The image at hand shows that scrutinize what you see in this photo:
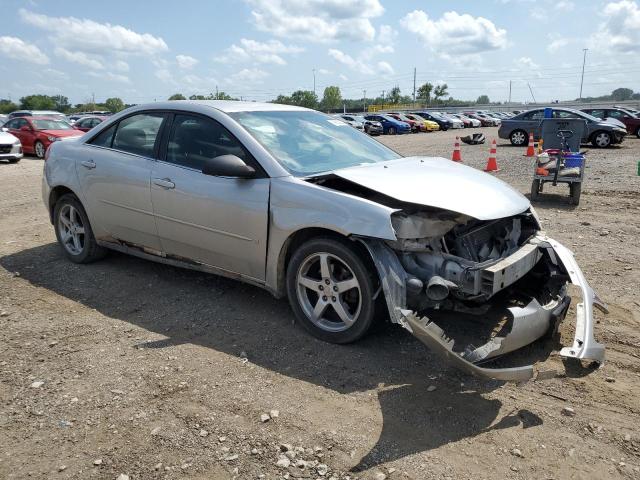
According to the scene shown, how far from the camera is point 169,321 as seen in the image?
4.20 meters

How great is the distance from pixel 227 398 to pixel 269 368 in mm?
412

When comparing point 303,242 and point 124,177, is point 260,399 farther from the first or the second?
point 124,177

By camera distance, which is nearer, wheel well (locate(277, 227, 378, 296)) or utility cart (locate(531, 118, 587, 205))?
wheel well (locate(277, 227, 378, 296))

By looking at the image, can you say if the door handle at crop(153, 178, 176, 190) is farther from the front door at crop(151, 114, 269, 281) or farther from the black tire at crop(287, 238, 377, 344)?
the black tire at crop(287, 238, 377, 344)

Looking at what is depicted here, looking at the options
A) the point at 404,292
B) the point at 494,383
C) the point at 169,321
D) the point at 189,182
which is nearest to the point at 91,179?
the point at 189,182

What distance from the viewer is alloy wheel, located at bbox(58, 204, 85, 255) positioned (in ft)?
18.1

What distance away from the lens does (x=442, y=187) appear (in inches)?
145

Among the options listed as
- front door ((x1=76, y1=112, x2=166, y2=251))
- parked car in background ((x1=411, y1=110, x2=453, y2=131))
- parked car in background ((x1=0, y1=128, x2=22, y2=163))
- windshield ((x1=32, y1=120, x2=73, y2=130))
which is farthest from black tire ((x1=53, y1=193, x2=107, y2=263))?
parked car in background ((x1=411, y1=110, x2=453, y2=131))

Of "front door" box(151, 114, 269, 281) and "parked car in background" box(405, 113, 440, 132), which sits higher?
"parked car in background" box(405, 113, 440, 132)

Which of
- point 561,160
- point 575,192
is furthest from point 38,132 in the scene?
point 575,192

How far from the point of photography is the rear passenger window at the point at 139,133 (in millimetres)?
4711

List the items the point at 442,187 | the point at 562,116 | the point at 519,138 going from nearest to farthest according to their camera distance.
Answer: the point at 442,187 < the point at 562,116 < the point at 519,138

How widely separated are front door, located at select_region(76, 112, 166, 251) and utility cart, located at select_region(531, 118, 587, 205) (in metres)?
6.52

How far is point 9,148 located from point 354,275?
52.5 feet
